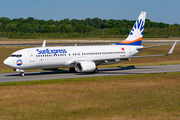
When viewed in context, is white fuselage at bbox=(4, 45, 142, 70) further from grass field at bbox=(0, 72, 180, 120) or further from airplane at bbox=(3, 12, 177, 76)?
grass field at bbox=(0, 72, 180, 120)

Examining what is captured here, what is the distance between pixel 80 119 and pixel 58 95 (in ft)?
24.5

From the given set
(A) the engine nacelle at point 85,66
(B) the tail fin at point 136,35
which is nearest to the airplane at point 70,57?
(A) the engine nacelle at point 85,66

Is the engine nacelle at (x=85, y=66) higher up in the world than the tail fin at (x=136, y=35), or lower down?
lower down

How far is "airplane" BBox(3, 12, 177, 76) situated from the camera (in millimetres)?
37969

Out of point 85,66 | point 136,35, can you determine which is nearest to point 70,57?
point 85,66

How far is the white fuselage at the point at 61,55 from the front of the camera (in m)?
37.9

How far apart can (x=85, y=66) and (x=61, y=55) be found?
394 centimetres

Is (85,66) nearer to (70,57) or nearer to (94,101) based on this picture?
(70,57)

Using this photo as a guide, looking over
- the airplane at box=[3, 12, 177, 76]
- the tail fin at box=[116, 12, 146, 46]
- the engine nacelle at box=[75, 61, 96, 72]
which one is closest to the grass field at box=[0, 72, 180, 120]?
the engine nacelle at box=[75, 61, 96, 72]

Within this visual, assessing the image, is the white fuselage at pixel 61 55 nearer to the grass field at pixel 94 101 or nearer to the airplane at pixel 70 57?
the airplane at pixel 70 57

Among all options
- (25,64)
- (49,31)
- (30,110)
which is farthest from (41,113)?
(49,31)

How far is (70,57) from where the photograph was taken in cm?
4116

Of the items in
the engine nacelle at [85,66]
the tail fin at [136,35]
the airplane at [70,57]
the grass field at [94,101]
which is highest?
the tail fin at [136,35]

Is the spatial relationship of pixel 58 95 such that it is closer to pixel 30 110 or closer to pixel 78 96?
pixel 78 96
